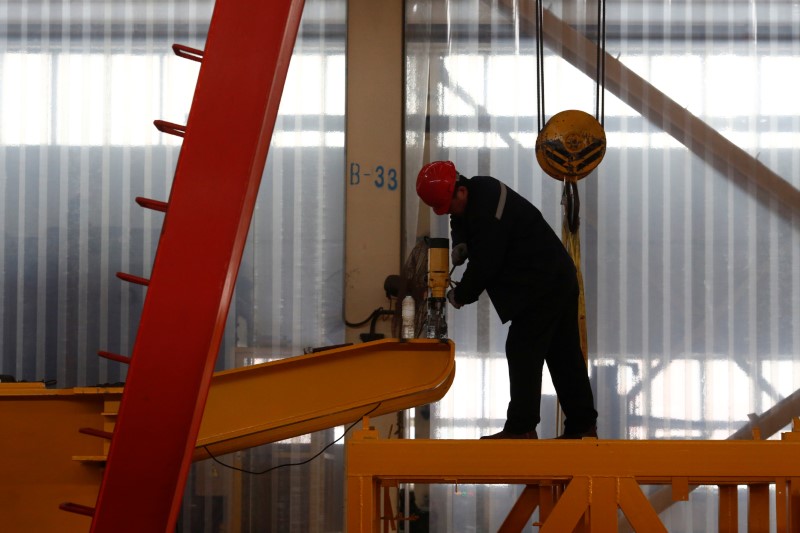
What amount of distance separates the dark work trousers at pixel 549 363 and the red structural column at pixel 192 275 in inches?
86.7

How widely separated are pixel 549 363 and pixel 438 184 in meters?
0.94

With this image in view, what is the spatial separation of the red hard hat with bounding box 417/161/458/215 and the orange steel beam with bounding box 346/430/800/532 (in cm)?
126

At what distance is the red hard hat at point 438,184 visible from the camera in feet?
11.6

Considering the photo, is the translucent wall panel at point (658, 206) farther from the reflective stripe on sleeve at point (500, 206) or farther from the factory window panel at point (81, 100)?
the factory window panel at point (81, 100)

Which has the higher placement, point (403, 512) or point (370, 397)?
point (370, 397)

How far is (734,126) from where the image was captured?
219 inches

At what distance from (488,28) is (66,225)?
309 cm

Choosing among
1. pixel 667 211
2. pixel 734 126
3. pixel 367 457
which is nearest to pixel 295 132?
pixel 667 211

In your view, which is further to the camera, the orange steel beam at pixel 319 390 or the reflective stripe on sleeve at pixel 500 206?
the orange steel beam at pixel 319 390

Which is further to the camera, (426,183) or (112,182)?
(112,182)

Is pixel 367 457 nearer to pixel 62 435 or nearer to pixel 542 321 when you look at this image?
pixel 542 321

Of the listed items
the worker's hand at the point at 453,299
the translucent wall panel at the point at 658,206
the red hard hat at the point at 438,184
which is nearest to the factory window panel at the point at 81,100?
the translucent wall panel at the point at 658,206

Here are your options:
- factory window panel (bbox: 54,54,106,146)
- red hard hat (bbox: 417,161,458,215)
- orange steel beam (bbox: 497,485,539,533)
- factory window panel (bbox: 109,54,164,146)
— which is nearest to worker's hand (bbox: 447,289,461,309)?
red hard hat (bbox: 417,161,458,215)

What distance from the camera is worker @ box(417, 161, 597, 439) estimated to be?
11.3 ft
